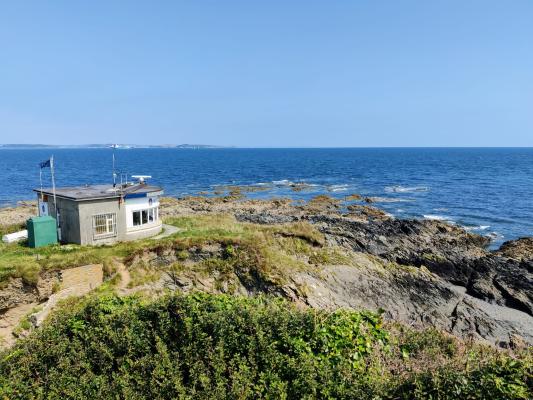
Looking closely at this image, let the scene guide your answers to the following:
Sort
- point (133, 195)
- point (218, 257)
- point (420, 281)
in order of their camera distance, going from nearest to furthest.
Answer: point (218, 257), point (420, 281), point (133, 195)

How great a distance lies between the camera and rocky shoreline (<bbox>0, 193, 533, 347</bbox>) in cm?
2391

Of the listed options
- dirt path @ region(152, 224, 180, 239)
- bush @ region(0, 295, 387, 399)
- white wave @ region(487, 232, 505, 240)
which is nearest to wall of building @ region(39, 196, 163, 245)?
dirt path @ region(152, 224, 180, 239)

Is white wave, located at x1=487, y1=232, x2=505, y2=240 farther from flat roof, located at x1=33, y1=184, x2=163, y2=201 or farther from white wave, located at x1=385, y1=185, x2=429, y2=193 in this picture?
flat roof, located at x1=33, y1=184, x2=163, y2=201

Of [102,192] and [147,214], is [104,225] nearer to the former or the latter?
[102,192]

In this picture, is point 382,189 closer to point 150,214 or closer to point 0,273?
point 150,214

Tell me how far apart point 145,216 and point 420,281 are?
2039 centimetres

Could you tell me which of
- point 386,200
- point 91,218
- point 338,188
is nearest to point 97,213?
point 91,218

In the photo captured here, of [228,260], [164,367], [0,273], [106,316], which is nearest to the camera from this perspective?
[164,367]

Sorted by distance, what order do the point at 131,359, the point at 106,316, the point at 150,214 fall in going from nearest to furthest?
the point at 131,359 < the point at 106,316 < the point at 150,214

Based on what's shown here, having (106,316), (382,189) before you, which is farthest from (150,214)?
(382,189)

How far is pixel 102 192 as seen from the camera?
28281mm

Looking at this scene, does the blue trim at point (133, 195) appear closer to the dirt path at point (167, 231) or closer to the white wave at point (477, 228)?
the dirt path at point (167, 231)

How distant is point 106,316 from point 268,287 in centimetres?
1216

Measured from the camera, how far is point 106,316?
13305 millimetres
